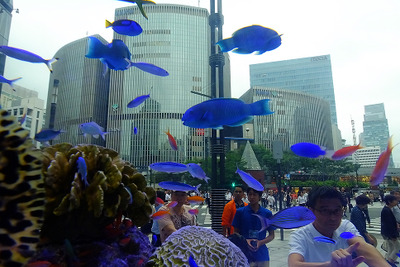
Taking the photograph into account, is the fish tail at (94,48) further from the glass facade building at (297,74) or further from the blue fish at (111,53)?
the glass facade building at (297,74)

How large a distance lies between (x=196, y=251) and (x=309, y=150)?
293 centimetres

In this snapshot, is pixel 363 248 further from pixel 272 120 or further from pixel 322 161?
pixel 272 120

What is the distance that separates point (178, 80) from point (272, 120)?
1520 inches

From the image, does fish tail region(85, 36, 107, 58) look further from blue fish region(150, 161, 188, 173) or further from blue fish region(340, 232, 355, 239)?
blue fish region(340, 232, 355, 239)

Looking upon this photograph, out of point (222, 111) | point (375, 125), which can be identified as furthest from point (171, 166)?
point (375, 125)

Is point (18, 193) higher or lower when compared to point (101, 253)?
higher

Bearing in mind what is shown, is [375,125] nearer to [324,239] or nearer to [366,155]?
[366,155]

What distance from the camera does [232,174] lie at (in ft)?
152

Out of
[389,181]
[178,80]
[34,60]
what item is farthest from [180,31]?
[34,60]

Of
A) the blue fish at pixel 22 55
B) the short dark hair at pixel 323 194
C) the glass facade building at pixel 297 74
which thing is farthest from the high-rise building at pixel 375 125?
the blue fish at pixel 22 55

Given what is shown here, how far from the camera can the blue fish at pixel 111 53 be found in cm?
305

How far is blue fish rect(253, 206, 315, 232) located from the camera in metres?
2.75

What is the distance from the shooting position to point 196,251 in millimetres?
1463

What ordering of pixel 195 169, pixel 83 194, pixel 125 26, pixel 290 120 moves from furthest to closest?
pixel 290 120
pixel 195 169
pixel 125 26
pixel 83 194
